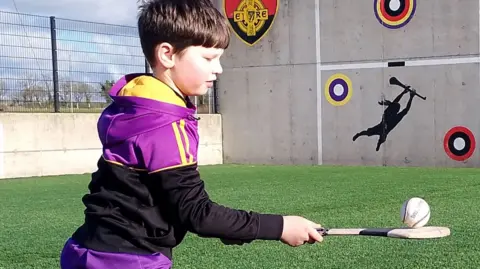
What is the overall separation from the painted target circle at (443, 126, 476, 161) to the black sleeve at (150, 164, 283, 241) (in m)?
14.0

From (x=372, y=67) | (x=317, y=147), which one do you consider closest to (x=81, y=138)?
(x=317, y=147)

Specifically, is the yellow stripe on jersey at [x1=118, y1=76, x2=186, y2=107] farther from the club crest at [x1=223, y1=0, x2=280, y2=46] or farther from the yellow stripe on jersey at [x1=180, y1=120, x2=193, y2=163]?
the club crest at [x1=223, y1=0, x2=280, y2=46]

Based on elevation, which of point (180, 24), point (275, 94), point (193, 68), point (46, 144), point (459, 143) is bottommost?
point (459, 143)

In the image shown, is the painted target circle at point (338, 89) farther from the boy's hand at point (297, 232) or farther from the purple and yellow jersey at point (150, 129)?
the purple and yellow jersey at point (150, 129)

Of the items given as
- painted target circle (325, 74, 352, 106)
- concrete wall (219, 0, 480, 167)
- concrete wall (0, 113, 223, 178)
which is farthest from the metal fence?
painted target circle (325, 74, 352, 106)

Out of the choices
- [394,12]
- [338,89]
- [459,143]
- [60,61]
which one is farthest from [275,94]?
[60,61]

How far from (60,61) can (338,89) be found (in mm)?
6110

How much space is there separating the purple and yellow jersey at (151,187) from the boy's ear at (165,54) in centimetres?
7

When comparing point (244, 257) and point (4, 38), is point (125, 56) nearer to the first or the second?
point (4, 38)

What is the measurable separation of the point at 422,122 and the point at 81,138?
7.15m

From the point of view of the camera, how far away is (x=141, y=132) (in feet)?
7.80

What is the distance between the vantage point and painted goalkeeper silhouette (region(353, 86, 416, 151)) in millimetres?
16391

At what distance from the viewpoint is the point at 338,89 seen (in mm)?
17203

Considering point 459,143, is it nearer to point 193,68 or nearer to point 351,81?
point 351,81
